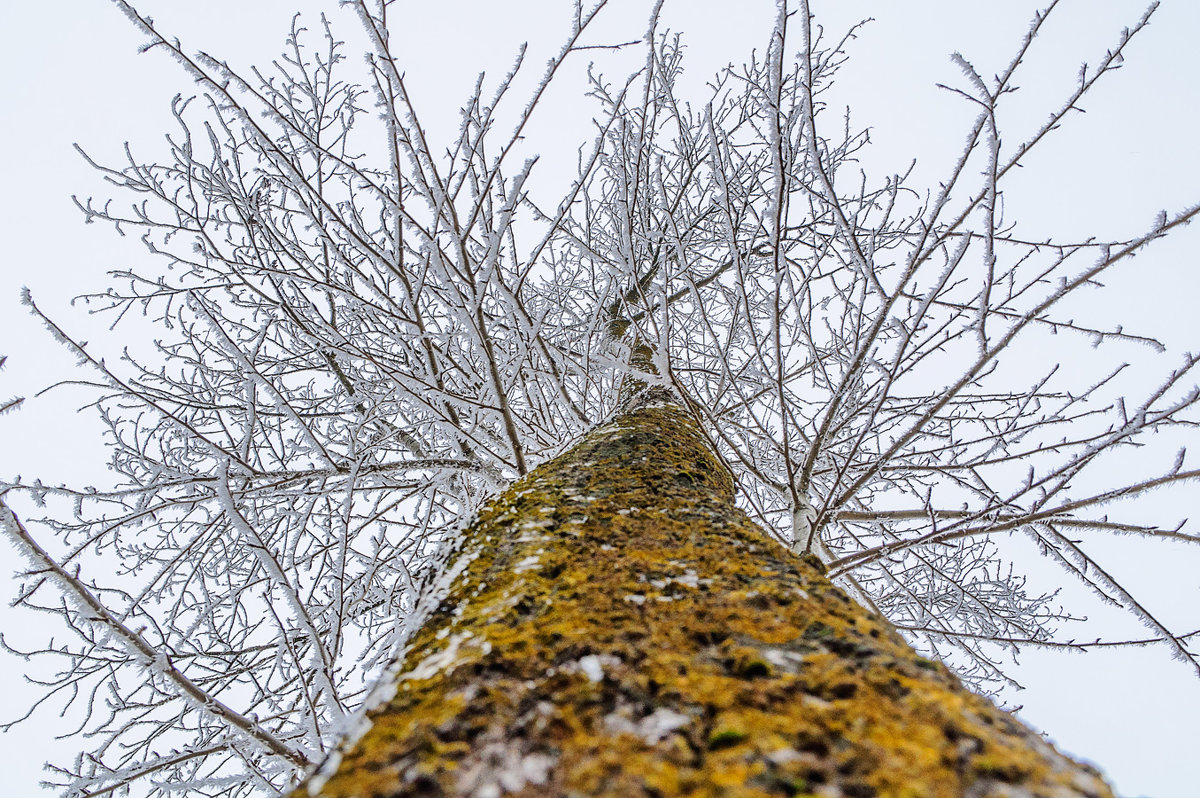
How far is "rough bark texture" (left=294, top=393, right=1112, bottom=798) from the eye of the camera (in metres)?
0.55

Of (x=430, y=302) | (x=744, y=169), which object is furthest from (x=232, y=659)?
(x=744, y=169)

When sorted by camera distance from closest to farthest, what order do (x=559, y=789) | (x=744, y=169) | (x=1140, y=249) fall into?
(x=559, y=789) < (x=1140, y=249) < (x=744, y=169)

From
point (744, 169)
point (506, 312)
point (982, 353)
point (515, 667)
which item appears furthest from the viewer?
point (744, 169)

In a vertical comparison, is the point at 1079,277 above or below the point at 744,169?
below

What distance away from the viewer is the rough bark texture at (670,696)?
548 millimetres

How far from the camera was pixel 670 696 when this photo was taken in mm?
673

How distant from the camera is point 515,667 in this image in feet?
2.48

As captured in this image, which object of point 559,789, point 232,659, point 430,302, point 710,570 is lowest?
point 559,789

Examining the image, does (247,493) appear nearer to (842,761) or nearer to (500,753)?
(500,753)

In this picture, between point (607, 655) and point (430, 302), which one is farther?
point (430, 302)

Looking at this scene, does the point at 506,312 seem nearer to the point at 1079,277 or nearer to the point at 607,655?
the point at 1079,277

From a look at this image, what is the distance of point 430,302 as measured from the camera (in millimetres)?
4059

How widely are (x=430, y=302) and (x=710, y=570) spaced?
136 inches

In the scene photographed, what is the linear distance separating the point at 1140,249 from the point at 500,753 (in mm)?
2079
